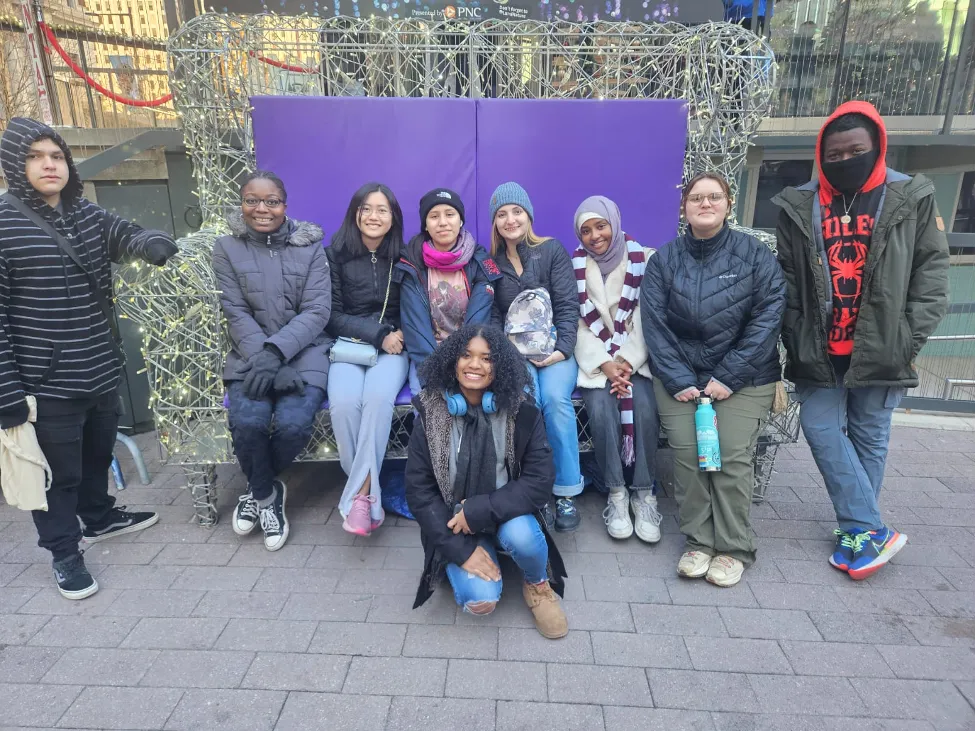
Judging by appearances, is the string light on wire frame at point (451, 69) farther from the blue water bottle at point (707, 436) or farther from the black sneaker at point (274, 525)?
the blue water bottle at point (707, 436)

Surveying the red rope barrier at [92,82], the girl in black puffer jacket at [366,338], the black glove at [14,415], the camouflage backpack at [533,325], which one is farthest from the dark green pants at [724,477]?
the red rope barrier at [92,82]

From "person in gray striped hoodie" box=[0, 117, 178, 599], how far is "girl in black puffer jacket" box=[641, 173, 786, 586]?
8.06ft

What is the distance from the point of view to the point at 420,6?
4621mm

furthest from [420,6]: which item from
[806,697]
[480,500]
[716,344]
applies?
[806,697]

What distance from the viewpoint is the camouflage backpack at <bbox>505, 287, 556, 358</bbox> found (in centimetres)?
307

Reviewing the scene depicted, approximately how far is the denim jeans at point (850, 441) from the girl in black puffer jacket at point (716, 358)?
25 centimetres

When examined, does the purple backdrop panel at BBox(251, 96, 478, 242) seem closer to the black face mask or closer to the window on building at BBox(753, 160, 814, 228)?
the black face mask

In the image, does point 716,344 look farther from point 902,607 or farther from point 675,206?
point 675,206

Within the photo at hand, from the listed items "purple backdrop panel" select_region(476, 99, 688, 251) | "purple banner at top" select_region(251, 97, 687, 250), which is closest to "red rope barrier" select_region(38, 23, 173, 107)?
"purple banner at top" select_region(251, 97, 687, 250)

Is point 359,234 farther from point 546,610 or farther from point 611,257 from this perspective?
point 546,610

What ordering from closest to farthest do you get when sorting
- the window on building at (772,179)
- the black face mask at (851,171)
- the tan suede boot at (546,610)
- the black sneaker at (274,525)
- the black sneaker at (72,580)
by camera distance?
1. the tan suede boot at (546,610)
2. the black face mask at (851,171)
3. the black sneaker at (72,580)
4. the black sneaker at (274,525)
5. the window on building at (772,179)

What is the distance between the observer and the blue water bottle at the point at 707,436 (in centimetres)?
270

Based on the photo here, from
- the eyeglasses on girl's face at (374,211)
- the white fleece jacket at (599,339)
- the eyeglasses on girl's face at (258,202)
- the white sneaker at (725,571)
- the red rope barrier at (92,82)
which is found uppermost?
the red rope barrier at (92,82)

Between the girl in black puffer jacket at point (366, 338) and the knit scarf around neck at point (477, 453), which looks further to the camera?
the girl in black puffer jacket at point (366, 338)
